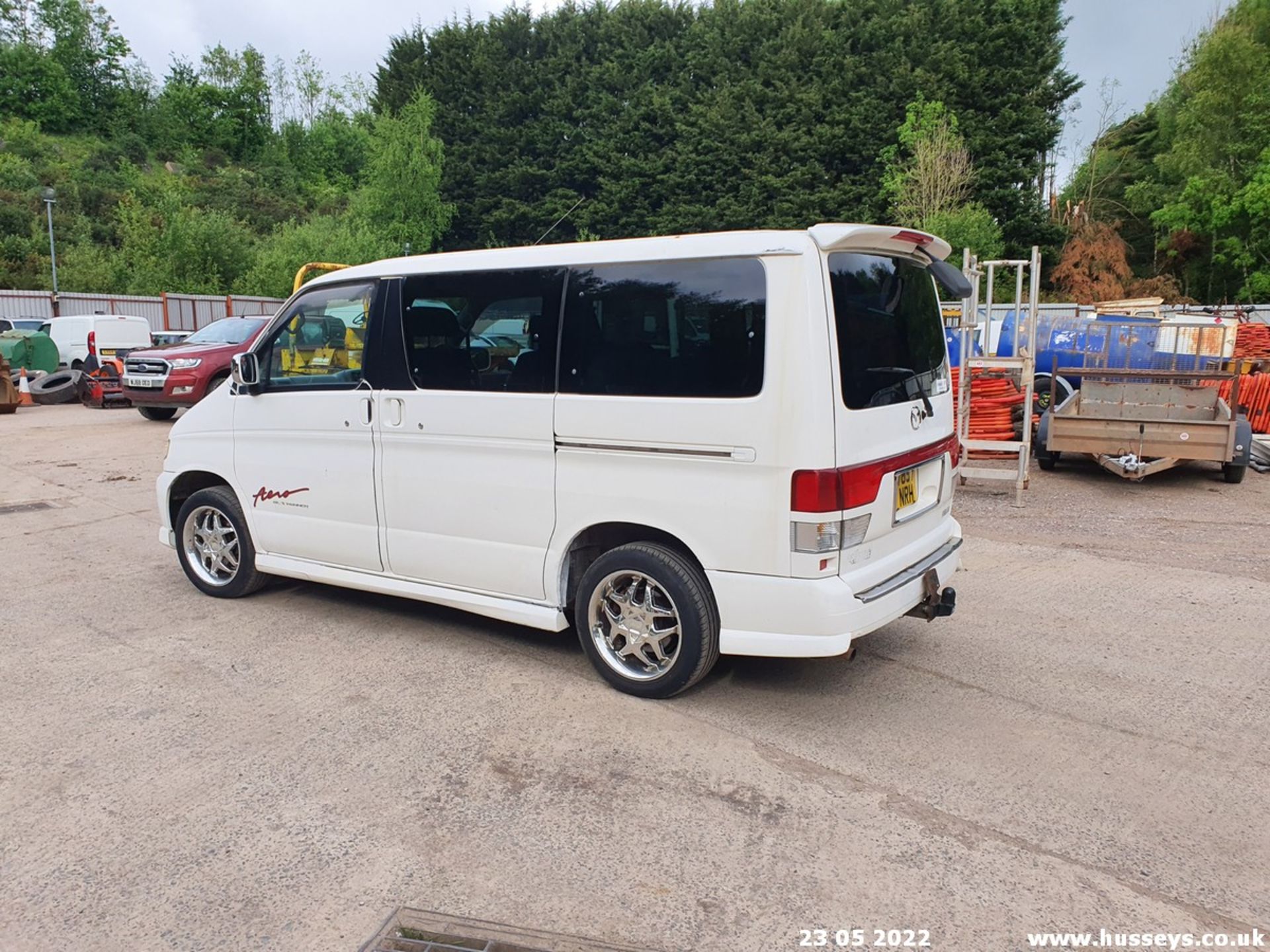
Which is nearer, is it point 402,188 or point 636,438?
point 636,438

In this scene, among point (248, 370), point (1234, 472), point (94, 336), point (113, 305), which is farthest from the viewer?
point (113, 305)

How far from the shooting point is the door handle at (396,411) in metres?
4.66

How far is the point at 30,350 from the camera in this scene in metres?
19.3

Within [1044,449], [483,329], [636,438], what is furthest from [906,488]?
[1044,449]

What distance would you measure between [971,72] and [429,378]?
37851 mm

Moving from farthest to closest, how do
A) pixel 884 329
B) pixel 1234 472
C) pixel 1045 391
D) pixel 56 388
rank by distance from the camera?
pixel 56 388
pixel 1045 391
pixel 1234 472
pixel 884 329

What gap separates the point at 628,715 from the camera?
3.98 metres

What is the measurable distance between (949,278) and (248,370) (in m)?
4.01

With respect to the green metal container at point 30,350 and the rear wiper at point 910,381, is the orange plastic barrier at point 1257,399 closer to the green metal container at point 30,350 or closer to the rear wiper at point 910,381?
the rear wiper at point 910,381

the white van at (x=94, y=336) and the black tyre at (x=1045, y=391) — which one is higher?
the white van at (x=94, y=336)

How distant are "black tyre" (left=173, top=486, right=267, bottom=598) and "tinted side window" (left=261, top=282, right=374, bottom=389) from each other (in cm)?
92

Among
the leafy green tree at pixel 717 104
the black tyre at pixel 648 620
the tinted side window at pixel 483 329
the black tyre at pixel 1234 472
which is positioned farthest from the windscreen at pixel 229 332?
the leafy green tree at pixel 717 104

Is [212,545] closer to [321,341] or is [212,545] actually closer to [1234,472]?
[321,341]

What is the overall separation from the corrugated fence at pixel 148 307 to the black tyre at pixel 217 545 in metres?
23.2
